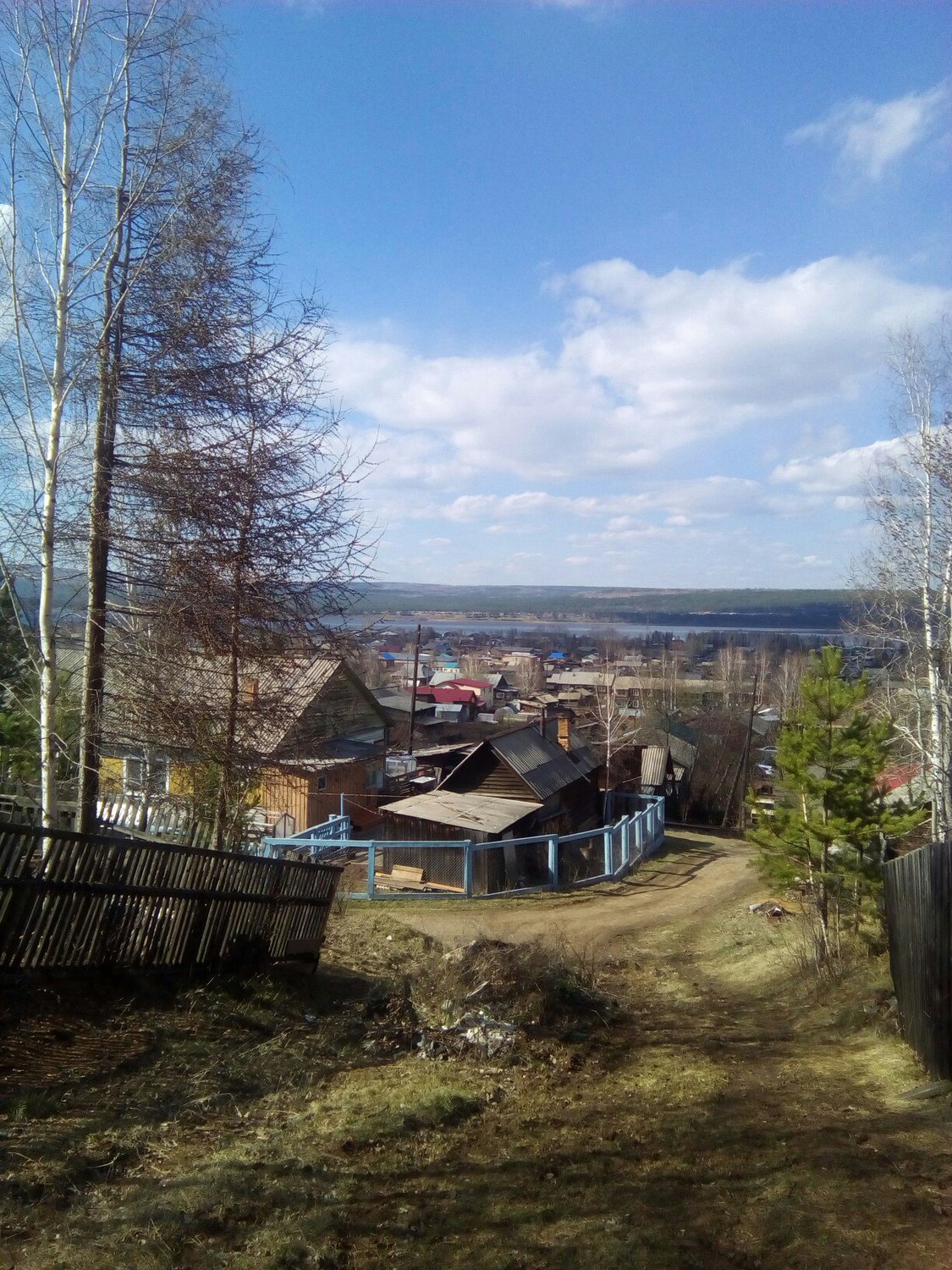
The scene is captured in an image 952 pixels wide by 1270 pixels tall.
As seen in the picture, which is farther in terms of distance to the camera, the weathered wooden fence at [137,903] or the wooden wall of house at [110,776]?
the wooden wall of house at [110,776]

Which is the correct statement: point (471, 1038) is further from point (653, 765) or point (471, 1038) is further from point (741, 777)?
point (741, 777)

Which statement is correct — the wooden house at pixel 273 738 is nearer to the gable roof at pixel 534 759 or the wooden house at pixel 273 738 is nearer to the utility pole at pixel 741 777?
the gable roof at pixel 534 759

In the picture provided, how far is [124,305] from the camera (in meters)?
7.30

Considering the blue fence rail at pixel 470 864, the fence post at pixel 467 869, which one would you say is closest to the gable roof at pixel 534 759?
the blue fence rail at pixel 470 864

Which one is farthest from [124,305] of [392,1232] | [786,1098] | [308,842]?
[308,842]

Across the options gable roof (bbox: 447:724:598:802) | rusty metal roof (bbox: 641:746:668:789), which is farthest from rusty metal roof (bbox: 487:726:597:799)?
rusty metal roof (bbox: 641:746:668:789)

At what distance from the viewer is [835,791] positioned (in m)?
13.3

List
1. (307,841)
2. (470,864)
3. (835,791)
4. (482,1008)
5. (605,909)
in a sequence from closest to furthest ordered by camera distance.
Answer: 1. (482,1008)
2. (835,791)
3. (307,841)
4. (605,909)
5. (470,864)

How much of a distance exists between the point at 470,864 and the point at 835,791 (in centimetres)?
860

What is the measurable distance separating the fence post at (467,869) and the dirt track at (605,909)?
1042 millimetres

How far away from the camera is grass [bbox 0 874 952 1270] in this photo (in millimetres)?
3670

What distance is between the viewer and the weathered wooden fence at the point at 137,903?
18.3 feet

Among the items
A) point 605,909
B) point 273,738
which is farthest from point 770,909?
point 273,738

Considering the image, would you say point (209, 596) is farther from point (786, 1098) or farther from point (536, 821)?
point (536, 821)
